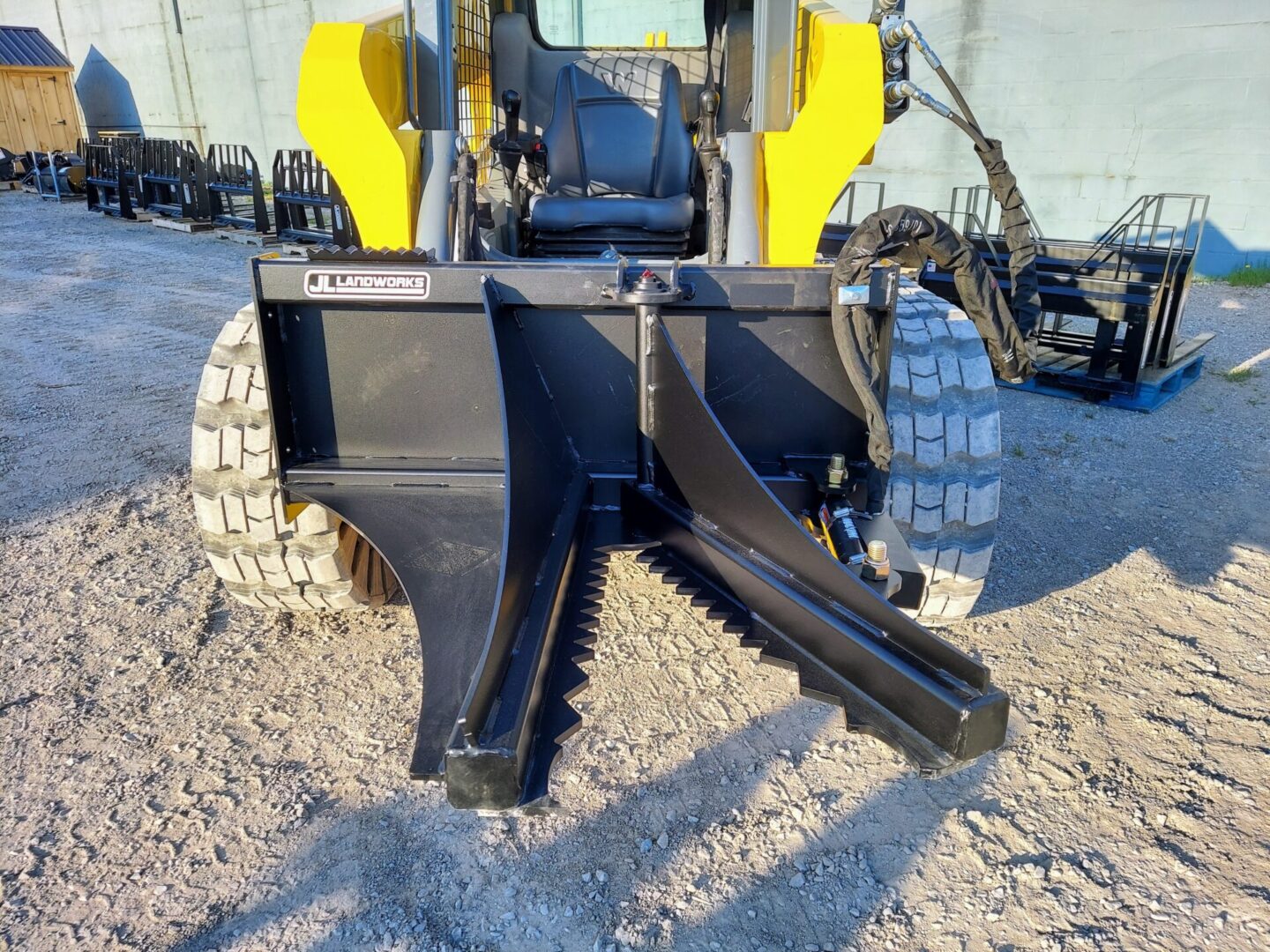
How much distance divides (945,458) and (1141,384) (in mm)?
3395

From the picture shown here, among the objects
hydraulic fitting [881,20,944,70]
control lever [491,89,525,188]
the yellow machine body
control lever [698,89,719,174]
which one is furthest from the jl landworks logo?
hydraulic fitting [881,20,944,70]

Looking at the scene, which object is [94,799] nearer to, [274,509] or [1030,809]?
[274,509]

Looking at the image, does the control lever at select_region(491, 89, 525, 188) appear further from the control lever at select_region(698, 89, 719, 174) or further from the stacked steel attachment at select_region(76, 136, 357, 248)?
the stacked steel attachment at select_region(76, 136, 357, 248)

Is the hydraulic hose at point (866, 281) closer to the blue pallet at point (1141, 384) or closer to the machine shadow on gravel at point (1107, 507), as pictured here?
the machine shadow on gravel at point (1107, 507)

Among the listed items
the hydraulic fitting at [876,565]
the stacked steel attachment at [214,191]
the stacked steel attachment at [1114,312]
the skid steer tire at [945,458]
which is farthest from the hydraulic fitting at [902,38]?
the stacked steel attachment at [214,191]

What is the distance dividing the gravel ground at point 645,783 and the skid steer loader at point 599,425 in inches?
16.9

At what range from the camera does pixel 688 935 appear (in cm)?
179

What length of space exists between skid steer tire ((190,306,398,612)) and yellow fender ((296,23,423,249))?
1.95 ft

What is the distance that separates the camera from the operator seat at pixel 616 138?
387cm

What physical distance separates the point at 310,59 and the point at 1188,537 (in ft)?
12.2

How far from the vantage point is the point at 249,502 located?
2535mm

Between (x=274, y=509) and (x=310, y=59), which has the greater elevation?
(x=310, y=59)

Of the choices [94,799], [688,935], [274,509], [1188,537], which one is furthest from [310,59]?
[1188,537]

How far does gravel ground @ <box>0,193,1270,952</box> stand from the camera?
1833 millimetres
